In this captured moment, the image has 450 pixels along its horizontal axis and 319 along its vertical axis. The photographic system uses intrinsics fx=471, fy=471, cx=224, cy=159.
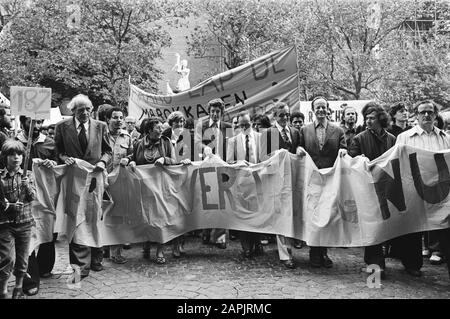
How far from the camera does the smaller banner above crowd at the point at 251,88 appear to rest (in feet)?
26.7

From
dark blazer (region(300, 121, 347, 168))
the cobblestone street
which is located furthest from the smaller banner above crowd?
the cobblestone street

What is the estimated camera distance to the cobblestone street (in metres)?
4.87

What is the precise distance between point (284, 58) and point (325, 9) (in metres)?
14.9

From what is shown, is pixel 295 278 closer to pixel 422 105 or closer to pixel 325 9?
pixel 422 105

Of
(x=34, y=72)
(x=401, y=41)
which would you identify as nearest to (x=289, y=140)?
(x=34, y=72)

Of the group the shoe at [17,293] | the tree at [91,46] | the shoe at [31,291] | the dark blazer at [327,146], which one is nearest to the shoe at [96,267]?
the shoe at [31,291]

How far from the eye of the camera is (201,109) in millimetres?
8617

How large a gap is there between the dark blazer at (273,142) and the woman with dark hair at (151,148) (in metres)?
1.25

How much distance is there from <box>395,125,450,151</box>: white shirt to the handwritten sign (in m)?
4.16

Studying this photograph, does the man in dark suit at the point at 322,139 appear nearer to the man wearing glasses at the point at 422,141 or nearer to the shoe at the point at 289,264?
the shoe at the point at 289,264

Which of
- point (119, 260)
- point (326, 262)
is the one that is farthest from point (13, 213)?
point (326, 262)

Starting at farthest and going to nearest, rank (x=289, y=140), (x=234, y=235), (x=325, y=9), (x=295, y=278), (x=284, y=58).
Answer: (x=325, y=9), (x=284, y=58), (x=234, y=235), (x=289, y=140), (x=295, y=278)

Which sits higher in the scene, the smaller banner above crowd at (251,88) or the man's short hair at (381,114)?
the smaller banner above crowd at (251,88)

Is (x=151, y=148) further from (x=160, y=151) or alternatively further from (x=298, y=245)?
(x=298, y=245)
